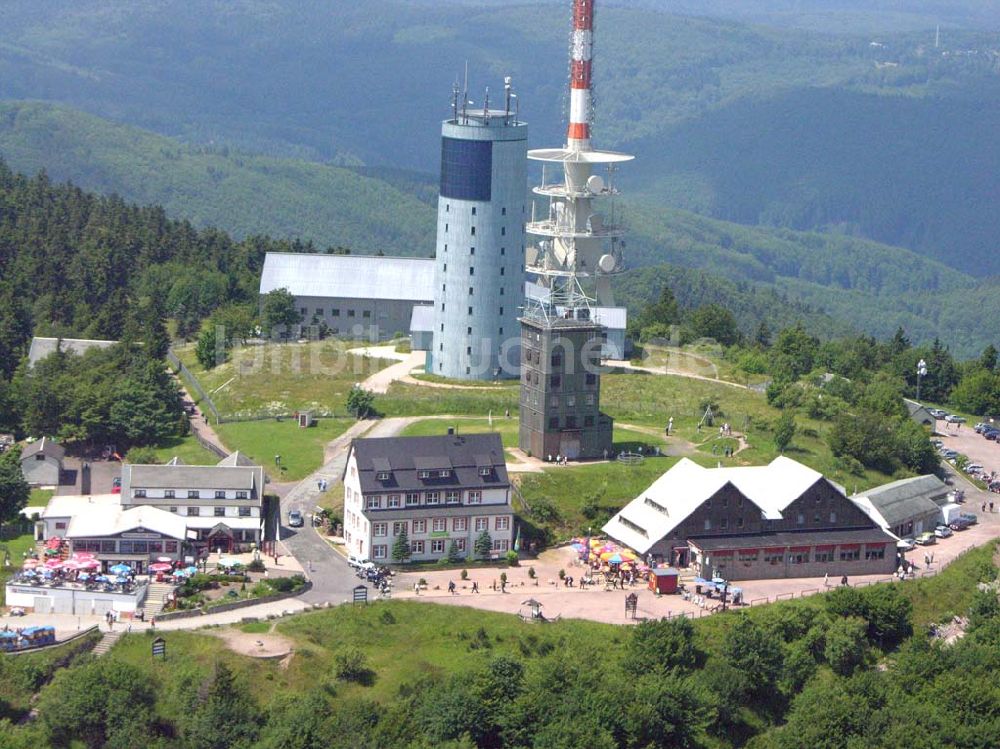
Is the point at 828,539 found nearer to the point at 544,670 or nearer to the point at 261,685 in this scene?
the point at 544,670

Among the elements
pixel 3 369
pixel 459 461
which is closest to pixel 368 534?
pixel 459 461

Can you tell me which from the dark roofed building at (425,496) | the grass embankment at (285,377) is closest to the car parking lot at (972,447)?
the dark roofed building at (425,496)

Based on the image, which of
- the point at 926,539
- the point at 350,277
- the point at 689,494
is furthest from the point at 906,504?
the point at 350,277

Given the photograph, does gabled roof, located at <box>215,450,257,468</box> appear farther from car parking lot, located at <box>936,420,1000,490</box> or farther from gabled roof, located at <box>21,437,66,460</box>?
car parking lot, located at <box>936,420,1000,490</box>

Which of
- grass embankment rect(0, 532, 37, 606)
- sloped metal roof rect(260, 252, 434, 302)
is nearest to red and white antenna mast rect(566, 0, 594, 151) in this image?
sloped metal roof rect(260, 252, 434, 302)

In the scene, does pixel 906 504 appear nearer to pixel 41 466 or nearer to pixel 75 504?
pixel 75 504

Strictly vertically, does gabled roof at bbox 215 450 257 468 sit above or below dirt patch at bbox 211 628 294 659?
above
